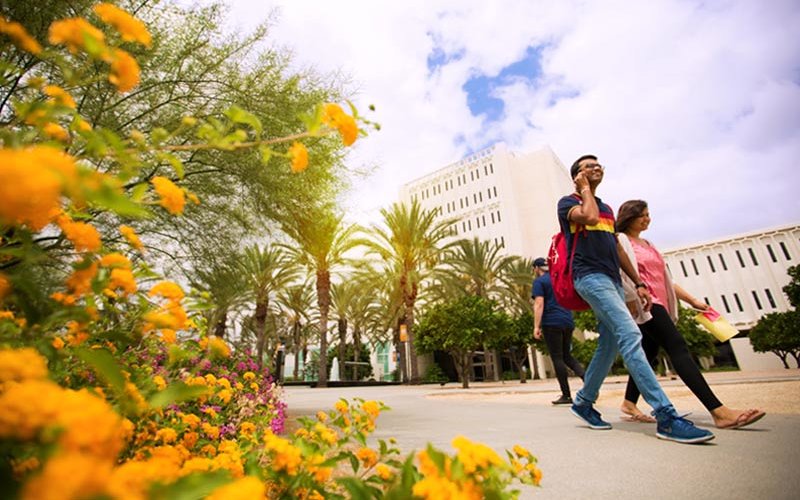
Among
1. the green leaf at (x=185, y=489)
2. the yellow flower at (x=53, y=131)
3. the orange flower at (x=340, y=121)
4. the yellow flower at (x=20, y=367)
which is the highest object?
the orange flower at (x=340, y=121)

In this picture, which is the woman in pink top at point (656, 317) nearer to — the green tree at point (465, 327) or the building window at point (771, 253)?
the green tree at point (465, 327)

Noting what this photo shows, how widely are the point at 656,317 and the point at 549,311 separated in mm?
2333

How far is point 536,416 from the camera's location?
3.67m

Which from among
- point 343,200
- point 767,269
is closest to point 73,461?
point 343,200

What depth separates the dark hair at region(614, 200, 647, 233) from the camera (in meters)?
3.36

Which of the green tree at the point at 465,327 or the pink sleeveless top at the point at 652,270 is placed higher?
the green tree at the point at 465,327

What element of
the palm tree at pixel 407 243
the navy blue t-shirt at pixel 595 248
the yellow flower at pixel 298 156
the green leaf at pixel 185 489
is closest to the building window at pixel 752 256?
the palm tree at pixel 407 243

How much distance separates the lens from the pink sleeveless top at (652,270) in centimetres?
316

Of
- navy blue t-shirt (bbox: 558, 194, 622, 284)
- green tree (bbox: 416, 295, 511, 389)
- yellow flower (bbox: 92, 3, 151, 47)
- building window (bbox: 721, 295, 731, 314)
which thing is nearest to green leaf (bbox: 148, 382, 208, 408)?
yellow flower (bbox: 92, 3, 151, 47)

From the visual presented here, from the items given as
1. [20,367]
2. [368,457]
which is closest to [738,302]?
[368,457]

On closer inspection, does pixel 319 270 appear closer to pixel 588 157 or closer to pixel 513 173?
pixel 588 157

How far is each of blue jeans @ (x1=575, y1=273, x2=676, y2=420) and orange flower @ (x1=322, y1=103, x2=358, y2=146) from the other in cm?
236

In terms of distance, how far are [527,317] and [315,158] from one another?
608 inches

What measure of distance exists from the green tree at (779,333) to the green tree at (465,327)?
1251 centimetres
